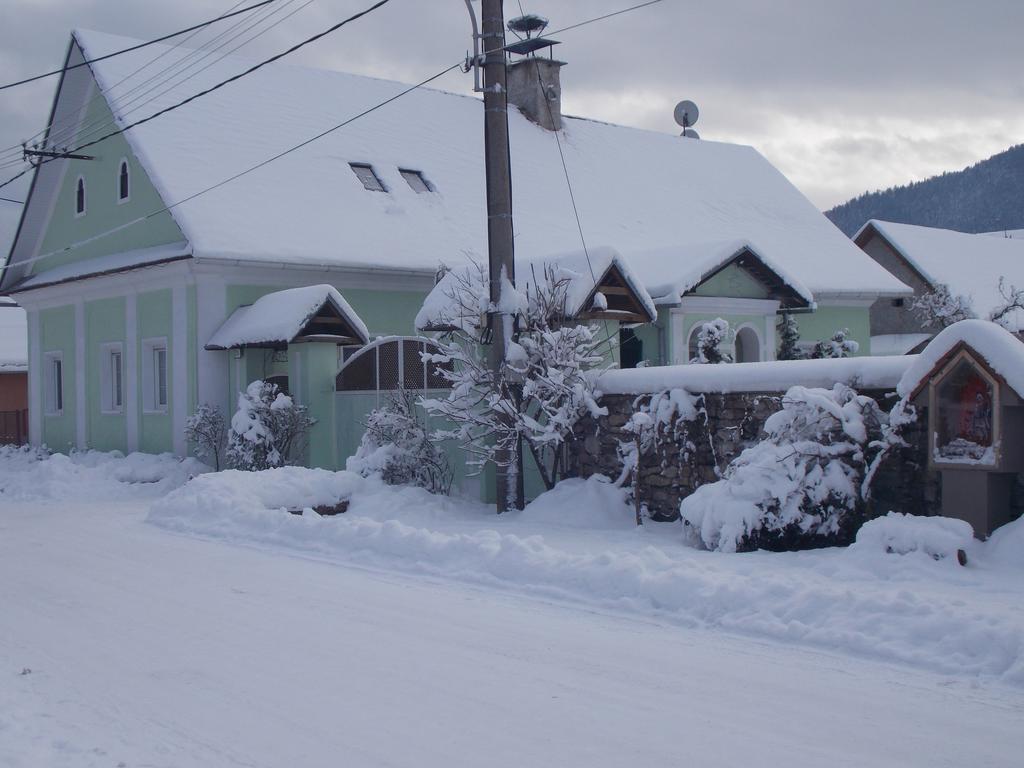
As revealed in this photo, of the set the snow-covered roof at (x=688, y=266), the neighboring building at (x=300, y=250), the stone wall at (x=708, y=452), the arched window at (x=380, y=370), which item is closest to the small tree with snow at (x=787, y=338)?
the neighboring building at (x=300, y=250)

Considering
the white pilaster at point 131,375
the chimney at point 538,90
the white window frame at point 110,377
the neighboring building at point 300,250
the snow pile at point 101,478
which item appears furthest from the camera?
the chimney at point 538,90

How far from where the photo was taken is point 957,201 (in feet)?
476

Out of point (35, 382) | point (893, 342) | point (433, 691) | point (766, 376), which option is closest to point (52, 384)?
point (35, 382)

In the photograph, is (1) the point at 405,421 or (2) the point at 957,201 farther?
(2) the point at 957,201

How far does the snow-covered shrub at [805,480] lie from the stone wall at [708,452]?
0.98 feet

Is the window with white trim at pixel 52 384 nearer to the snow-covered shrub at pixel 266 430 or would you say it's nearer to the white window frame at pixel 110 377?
the white window frame at pixel 110 377

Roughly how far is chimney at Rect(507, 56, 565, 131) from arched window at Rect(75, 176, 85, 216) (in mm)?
11379

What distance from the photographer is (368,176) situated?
25.6 metres

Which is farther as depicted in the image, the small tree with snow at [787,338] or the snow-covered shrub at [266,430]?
the small tree with snow at [787,338]

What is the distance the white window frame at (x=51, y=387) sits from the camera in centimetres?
2734

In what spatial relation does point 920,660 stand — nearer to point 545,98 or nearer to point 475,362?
point 475,362

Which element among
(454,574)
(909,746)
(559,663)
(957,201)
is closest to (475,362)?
(454,574)

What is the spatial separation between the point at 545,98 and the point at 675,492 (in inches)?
795

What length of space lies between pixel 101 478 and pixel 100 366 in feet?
16.9
